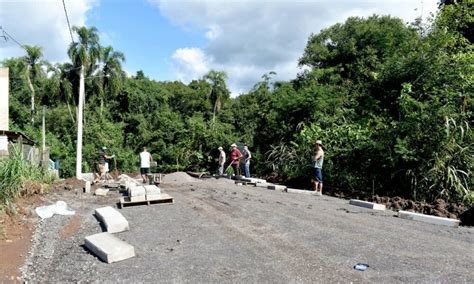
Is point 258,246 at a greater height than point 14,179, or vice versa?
point 14,179

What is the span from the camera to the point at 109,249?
211 inches

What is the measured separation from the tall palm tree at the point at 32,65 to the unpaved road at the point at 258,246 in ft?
107

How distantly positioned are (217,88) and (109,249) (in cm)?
3744

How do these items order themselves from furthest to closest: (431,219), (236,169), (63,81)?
1. (63,81)
2. (236,169)
3. (431,219)

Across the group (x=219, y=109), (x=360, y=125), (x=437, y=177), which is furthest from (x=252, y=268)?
(x=219, y=109)

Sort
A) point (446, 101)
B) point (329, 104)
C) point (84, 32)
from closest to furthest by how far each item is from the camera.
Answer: point (446, 101), point (329, 104), point (84, 32)

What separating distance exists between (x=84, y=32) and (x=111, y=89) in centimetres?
596

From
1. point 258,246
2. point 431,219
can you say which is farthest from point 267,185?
point 258,246

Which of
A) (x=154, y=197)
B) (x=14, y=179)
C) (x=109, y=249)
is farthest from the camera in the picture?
(x=154, y=197)

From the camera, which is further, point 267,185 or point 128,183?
point 267,185

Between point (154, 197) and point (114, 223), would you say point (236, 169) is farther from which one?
point (114, 223)

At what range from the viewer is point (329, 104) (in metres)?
15.3

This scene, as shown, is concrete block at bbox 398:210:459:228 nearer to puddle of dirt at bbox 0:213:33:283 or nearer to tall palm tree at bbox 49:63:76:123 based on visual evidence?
puddle of dirt at bbox 0:213:33:283

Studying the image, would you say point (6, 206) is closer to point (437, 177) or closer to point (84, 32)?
point (437, 177)
